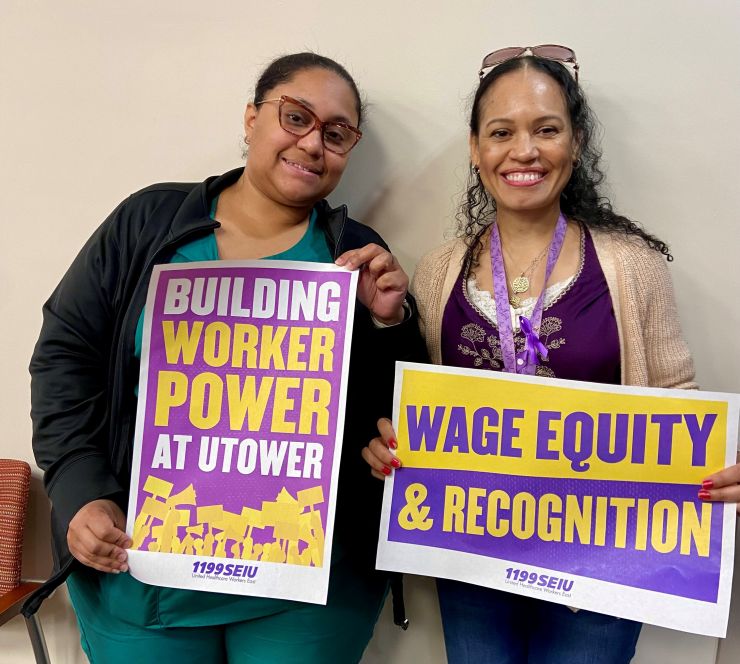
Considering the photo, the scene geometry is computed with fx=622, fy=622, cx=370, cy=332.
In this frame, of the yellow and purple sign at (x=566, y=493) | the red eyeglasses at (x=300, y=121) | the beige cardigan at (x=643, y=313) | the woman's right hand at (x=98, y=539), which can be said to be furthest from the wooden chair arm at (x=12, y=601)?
the beige cardigan at (x=643, y=313)

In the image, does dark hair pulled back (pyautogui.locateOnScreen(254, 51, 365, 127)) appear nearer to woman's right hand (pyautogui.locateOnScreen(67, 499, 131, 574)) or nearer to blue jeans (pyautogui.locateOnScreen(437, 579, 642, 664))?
woman's right hand (pyautogui.locateOnScreen(67, 499, 131, 574))

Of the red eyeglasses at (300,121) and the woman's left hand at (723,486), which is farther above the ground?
the red eyeglasses at (300,121)

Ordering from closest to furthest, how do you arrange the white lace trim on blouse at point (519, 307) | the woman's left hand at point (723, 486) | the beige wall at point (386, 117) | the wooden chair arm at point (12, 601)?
the woman's left hand at point (723, 486) → the white lace trim on blouse at point (519, 307) → the beige wall at point (386, 117) → the wooden chair arm at point (12, 601)

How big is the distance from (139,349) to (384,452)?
0.50 meters

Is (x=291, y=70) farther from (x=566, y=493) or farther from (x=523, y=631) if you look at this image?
(x=523, y=631)

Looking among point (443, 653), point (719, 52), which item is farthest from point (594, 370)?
point (443, 653)

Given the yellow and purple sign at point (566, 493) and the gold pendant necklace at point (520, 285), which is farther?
the gold pendant necklace at point (520, 285)

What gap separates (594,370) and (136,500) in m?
0.87

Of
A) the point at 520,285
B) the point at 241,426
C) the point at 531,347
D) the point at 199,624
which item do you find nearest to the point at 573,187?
the point at 520,285

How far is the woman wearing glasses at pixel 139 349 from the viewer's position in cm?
115

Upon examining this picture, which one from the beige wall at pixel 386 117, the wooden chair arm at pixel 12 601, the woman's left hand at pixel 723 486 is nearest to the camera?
the woman's left hand at pixel 723 486

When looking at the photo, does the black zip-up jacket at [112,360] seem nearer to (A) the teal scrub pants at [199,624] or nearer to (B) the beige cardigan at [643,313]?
(A) the teal scrub pants at [199,624]

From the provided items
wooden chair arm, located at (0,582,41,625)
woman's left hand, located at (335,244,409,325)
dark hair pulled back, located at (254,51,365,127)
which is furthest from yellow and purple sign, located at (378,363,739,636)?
wooden chair arm, located at (0,582,41,625)

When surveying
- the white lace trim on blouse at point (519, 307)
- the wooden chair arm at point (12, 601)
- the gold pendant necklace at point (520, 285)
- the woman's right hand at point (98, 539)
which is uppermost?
the gold pendant necklace at point (520, 285)
